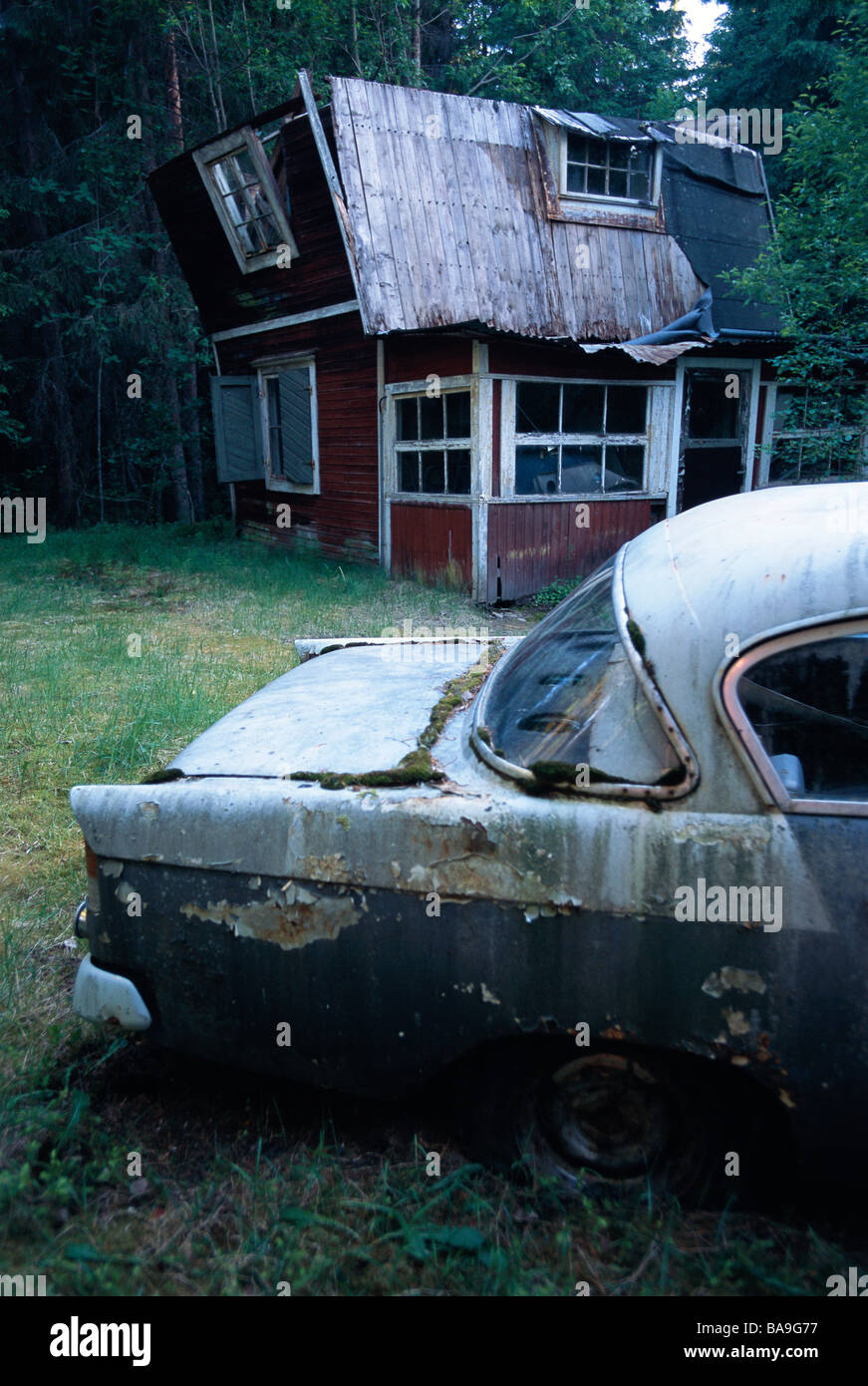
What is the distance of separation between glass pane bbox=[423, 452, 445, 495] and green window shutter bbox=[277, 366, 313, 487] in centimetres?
287

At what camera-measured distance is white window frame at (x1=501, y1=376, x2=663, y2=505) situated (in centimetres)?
1081

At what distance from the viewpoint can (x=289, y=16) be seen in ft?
61.9

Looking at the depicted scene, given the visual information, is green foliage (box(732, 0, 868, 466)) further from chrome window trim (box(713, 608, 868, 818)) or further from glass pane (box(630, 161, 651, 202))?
chrome window trim (box(713, 608, 868, 818))

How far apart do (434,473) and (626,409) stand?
2532 millimetres

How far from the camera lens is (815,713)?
7.54 ft

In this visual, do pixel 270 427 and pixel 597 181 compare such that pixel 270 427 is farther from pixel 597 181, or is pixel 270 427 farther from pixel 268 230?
pixel 597 181

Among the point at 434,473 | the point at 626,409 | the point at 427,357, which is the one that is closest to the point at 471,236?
the point at 427,357

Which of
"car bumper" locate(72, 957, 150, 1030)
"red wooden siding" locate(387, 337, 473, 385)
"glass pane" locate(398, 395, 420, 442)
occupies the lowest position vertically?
"car bumper" locate(72, 957, 150, 1030)

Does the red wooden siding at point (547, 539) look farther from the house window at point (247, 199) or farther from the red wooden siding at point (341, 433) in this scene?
the house window at point (247, 199)

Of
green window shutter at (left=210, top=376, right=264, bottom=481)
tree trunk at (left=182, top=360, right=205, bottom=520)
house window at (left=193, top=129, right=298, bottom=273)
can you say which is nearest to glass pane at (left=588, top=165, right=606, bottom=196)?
house window at (left=193, top=129, right=298, bottom=273)

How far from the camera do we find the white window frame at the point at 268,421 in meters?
13.8

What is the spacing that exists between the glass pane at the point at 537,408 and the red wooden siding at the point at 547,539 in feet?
2.95
